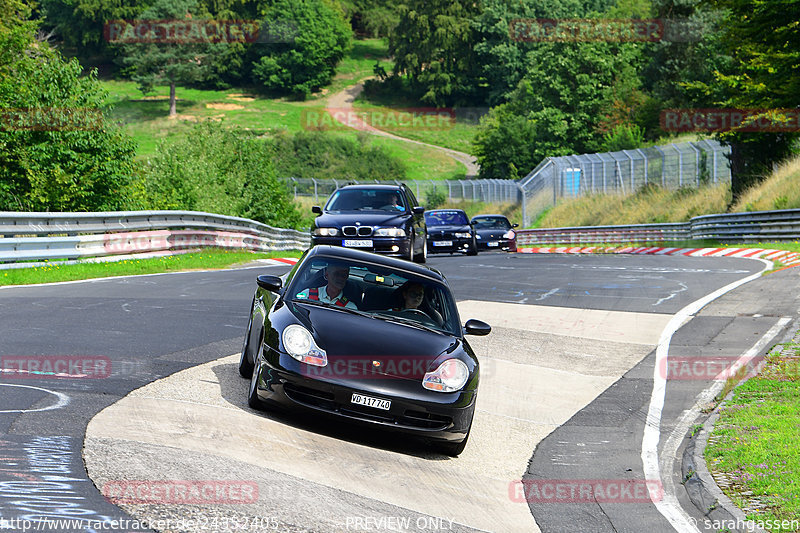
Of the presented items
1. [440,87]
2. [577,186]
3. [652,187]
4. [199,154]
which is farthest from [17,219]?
[440,87]

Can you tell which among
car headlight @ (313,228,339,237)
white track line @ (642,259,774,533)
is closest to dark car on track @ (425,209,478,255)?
car headlight @ (313,228,339,237)

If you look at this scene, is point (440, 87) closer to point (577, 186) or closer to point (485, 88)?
point (485, 88)

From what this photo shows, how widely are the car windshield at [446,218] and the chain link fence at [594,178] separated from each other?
1534cm

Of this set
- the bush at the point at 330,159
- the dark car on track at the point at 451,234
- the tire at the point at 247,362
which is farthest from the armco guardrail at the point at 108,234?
the bush at the point at 330,159

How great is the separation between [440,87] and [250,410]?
12196 cm

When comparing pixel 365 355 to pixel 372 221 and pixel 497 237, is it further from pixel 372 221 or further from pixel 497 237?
pixel 497 237

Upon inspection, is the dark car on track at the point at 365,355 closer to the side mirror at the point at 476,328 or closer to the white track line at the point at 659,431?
the side mirror at the point at 476,328

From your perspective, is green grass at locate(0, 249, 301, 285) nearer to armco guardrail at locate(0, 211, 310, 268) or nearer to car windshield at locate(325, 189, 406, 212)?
armco guardrail at locate(0, 211, 310, 268)

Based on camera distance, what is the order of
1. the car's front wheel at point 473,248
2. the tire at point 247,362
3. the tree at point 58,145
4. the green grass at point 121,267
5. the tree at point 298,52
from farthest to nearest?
the tree at point 298,52 < the car's front wheel at point 473,248 < the tree at point 58,145 < the green grass at point 121,267 < the tire at point 247,362

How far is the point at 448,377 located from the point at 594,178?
46.4 m

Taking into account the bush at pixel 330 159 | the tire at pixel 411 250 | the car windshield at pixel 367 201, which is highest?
the car windshield at pixel 367 201

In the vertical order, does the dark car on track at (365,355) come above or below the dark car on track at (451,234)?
above

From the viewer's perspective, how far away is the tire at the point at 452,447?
7484mm

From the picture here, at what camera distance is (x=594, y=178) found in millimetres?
52406
